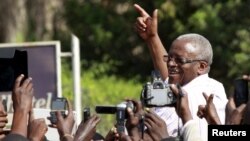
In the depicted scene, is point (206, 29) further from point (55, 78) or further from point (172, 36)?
point (55, 78)

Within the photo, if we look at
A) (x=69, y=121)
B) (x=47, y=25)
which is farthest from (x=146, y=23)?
(x=47, y=25)

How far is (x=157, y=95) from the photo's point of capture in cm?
730

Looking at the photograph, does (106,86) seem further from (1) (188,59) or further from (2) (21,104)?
(2) (21,104)

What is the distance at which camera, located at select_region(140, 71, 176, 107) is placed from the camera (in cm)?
722

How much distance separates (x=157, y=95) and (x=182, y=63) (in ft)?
3.84

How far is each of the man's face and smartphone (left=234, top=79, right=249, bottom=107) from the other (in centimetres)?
130

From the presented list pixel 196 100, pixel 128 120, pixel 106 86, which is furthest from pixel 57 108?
pixel 106 86

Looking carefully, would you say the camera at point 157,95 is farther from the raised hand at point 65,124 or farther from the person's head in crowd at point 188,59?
the person's head in crowd at point 188,59

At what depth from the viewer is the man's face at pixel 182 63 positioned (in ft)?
27.6

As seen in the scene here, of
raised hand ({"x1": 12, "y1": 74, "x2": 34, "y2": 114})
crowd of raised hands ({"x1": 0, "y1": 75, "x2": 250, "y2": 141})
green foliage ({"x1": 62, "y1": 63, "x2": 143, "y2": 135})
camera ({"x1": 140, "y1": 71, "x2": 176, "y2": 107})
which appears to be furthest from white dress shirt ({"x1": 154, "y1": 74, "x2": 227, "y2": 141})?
green foliage ({"x1": 62, "y1": 63, "x2": 143, "y2": 135})

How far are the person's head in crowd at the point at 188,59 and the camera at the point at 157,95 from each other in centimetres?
101

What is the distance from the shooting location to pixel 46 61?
1299 cm

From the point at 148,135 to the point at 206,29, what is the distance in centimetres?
1232

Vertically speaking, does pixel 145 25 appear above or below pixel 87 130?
above
